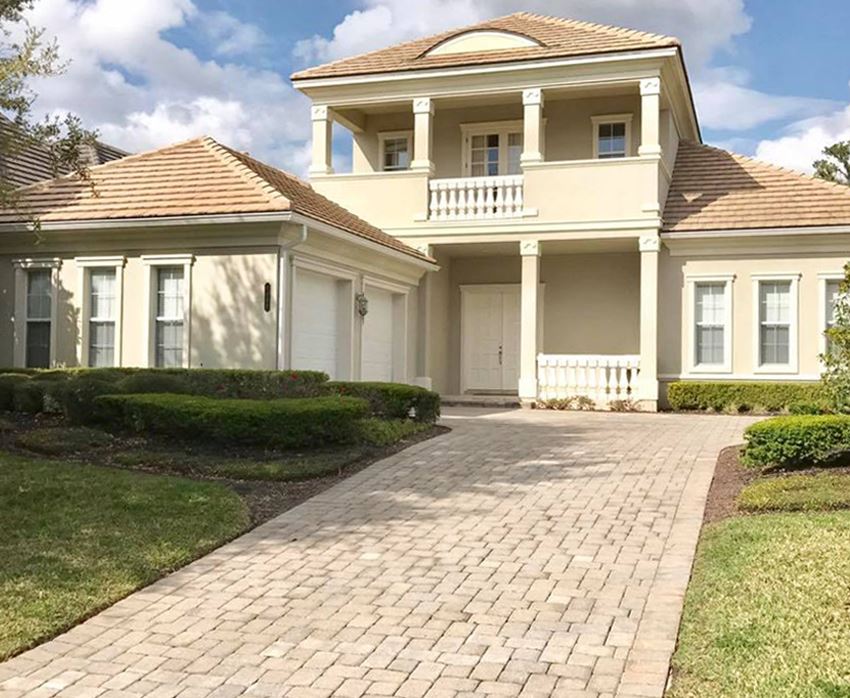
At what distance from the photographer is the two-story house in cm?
1595

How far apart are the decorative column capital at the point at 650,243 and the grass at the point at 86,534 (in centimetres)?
1287

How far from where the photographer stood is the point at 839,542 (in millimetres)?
7039

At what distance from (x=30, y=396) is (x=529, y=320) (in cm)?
1075

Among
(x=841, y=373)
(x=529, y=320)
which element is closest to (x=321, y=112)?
(x=529, y=320)

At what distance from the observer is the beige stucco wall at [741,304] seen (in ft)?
64.0

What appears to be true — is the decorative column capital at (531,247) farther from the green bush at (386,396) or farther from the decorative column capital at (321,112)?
the green bush at (386,396)

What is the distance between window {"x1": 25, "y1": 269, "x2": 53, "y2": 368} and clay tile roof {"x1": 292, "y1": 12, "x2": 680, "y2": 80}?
8407 mm

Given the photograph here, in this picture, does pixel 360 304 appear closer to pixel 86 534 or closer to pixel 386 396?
pixel 386 396

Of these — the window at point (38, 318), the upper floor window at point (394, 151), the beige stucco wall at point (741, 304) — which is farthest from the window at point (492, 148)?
the window at point (38, 318)

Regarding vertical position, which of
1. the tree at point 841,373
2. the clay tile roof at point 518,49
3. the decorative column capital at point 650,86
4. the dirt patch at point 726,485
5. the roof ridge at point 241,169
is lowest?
the dirt patch at point 726,485

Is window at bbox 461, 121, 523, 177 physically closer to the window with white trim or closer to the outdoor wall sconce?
the outdoor wall sconce

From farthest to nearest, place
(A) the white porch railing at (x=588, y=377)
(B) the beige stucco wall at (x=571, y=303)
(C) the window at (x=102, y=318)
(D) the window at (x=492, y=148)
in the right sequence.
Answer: (D) the window at (x=492, y=148) → (B) the beige stucco wall at (x=571, y=303) → (A) the white porch railing at (x=588, y=377) → (C) the window at (x=102, y=318)

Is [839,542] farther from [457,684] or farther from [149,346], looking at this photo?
[149,346]

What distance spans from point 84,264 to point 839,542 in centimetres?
1371
